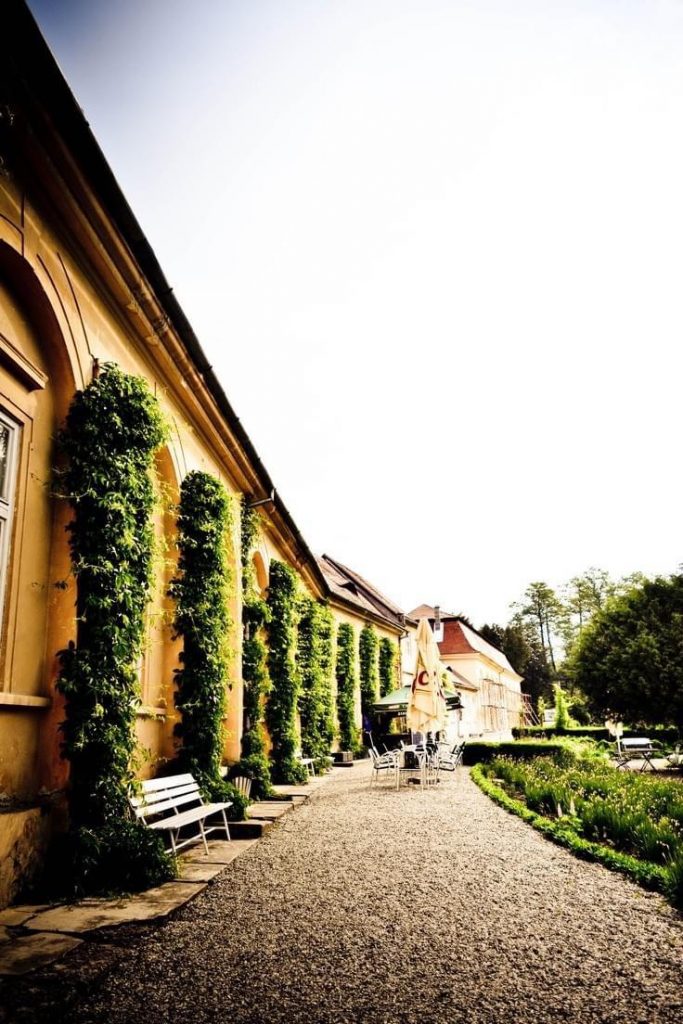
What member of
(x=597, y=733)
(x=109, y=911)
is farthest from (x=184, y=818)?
(x=597, y=733)

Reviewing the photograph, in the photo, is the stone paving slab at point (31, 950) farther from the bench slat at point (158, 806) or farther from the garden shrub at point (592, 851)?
the garden shrub at point (592, 851)

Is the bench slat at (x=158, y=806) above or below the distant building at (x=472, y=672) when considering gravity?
below

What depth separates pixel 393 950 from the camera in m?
4.14

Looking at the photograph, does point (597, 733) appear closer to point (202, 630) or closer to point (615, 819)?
point (615, 819)

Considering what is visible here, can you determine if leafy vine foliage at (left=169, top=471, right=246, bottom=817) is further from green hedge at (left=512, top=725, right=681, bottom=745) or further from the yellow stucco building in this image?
green hedge at (left=512, top=725, right=681, bottom=745)

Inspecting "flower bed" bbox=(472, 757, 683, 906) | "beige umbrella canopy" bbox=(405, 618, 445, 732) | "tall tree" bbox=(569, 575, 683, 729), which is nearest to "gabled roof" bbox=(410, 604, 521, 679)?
"tall tree" bbox=(569, 575, 683, 729)

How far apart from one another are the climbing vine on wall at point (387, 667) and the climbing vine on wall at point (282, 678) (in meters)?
12.6

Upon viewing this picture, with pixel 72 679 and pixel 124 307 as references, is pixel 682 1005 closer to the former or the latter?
pixel 72 679

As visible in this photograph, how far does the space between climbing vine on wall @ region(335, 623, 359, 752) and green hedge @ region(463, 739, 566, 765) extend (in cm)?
375

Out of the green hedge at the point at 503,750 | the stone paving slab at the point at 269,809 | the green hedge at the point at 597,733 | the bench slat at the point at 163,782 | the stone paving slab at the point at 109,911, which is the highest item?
the bench slat at the point at 163,782

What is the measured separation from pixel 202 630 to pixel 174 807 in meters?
2.49

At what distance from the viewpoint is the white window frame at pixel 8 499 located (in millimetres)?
5348

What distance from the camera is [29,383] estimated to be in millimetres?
5746

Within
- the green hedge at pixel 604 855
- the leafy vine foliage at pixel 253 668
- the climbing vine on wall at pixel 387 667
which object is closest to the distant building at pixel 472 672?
the climbing vine on wall at pixel 387 667
